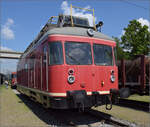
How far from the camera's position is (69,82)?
19.3ft

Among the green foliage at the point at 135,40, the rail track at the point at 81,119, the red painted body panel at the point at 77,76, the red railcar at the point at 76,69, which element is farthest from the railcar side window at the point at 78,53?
the green foliage at the point at 135,40

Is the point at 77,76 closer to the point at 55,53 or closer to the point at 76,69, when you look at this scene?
the point at 76,69

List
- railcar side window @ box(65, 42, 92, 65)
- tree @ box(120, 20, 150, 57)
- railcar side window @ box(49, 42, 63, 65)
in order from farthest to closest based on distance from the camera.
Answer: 1. tree @ box(120, 20, 150, 57)
2. railcar side window @ box(65, 42, 92, 65)
3. railcar side window @ box(49, 42, 63, 65)

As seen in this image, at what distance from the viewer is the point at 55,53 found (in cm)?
602

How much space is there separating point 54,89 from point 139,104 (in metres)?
5.68

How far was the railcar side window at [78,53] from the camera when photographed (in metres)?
6.12

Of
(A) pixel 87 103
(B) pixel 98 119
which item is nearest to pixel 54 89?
(A) pixel 87 103

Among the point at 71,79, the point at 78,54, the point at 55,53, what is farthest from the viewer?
the point at 78,54

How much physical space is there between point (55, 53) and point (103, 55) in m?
1.87

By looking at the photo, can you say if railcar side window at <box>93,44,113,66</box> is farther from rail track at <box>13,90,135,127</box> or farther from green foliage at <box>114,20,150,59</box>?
green foliage at <box>114,20,150,59</box>


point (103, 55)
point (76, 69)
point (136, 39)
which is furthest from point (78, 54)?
point (136, 39)

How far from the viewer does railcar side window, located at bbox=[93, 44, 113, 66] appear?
21.6 feet

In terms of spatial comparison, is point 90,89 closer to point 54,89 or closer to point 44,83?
point 54,89

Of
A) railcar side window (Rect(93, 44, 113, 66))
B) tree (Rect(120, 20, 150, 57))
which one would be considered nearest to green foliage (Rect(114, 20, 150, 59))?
tree (Rect(120, 20, 150, 57))
